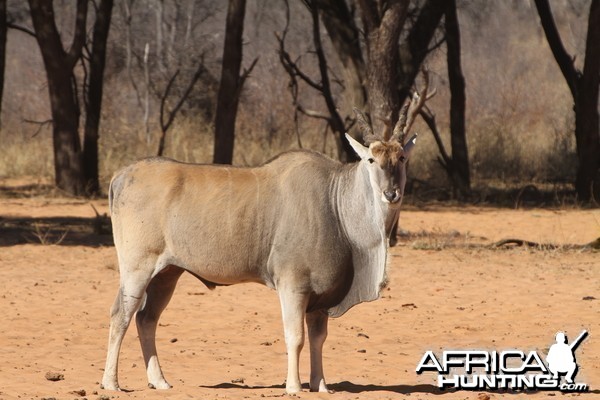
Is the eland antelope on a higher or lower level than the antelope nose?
lower

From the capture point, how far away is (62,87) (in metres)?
19.1

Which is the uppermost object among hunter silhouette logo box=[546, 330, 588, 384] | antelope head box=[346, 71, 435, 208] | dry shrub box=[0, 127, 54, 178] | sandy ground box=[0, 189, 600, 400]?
antelope head box=[346, 71, 435, 208]

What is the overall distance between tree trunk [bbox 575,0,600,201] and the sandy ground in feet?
12.4

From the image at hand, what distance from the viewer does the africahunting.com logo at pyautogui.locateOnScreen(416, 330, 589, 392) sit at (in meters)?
7.53

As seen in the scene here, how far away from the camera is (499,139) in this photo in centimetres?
2356

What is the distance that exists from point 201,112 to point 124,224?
20.3 m

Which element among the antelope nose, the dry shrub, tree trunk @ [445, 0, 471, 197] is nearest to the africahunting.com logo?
the antelope nose

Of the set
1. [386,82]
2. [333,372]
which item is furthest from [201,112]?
[333,372]

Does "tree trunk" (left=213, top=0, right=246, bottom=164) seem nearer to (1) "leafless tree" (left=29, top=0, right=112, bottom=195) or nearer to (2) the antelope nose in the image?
(1) "leafless tree" (left=29, top=0, right=112, bottom=195)

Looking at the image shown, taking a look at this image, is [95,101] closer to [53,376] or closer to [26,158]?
[26,158]

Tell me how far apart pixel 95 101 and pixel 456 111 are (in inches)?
243

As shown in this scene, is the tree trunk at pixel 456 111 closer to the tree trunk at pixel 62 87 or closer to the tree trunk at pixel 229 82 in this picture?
the tree trunk at pixel 229 82

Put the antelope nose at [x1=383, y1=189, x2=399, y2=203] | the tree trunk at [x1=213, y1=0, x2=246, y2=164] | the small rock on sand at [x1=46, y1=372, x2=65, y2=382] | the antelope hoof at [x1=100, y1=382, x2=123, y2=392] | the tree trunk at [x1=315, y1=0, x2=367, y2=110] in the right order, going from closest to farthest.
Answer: the antelope nose at [x1=383, y1=189, x2=399, y2=203] < the antelope hoof at [x1=100, y1=382, x2=123, y2=392] < the small rock on sand at [x1=46, y1=372, x2=65, y2=382] < the tree trunk at [x1=315, y1=0, x2=367, y2=110] < the tree trunk at [x1=213, y1=0, x2=246, y2=164]

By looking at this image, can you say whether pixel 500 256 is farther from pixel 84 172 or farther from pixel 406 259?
pixel 84 172
